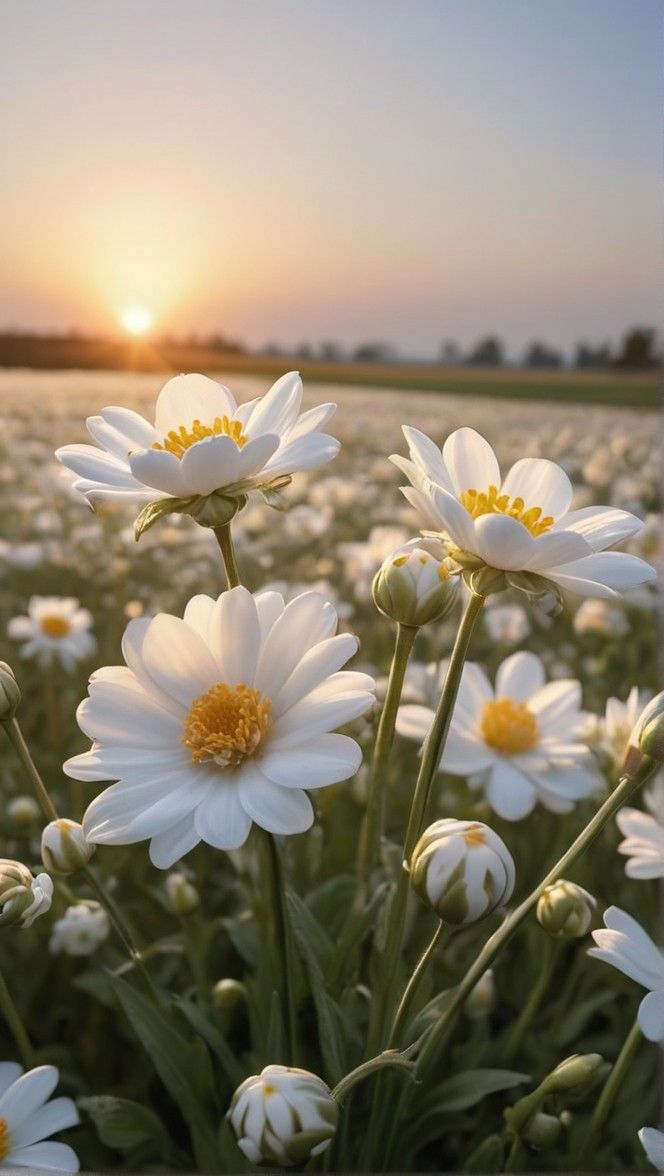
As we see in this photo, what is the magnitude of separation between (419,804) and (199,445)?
23 cm

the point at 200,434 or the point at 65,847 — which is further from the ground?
the point at 200,434

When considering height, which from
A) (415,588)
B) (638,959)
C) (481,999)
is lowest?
(481,999)

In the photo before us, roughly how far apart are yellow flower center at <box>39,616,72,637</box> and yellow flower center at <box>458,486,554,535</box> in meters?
1.16

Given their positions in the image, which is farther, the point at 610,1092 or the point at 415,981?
the point at 610,1092

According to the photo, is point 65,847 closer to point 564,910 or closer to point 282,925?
point 282,925

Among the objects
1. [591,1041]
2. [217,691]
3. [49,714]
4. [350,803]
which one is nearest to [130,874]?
[350,803]

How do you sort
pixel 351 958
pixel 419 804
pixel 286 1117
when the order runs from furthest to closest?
pixel 351 958, pixel 419 804, pixel 286 1117

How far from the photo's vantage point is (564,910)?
2.17ft

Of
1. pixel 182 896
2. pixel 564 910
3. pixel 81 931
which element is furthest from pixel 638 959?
pixel 81 931

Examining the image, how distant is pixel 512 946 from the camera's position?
1193 millimetres

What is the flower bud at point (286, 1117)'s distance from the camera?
0.48m

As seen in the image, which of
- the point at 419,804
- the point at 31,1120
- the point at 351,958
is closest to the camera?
the point at 419,804

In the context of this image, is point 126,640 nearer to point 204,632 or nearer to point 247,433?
point 204,632

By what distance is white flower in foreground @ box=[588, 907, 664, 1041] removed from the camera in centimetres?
60
